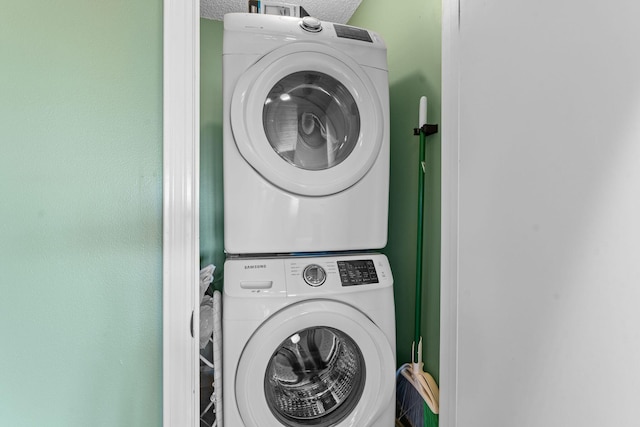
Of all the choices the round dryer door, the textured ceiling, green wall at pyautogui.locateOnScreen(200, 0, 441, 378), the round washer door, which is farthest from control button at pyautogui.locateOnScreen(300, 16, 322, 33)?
the round washer door

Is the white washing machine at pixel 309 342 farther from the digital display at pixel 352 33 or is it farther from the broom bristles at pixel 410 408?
the digital display at pixel 352 33

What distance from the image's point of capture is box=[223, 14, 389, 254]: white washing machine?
1.35 metres

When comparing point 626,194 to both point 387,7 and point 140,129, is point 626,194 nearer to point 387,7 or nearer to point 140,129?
point 140,129

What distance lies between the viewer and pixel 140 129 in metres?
0.85

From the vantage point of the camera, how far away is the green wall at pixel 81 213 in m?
0.77

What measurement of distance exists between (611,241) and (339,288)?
0.96m

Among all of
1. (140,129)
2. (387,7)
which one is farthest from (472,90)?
(387,7)

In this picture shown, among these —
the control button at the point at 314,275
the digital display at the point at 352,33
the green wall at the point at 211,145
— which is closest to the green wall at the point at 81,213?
the control button at the point at 314,275

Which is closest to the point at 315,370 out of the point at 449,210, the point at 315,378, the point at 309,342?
the point at 315,378

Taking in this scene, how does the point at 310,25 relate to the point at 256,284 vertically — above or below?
above

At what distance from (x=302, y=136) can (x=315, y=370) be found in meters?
0.99

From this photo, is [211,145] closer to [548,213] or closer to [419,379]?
[419,379]

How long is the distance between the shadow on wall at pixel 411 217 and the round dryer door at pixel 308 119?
26 centimetres

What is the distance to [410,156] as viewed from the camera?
5.60 ft
